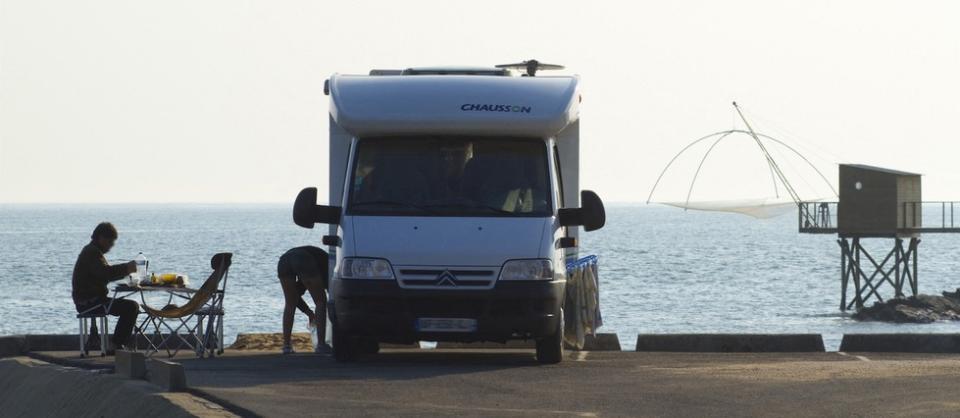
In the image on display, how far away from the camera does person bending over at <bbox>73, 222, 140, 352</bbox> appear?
1641 cm

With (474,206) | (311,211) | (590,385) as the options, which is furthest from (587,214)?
(590,385)

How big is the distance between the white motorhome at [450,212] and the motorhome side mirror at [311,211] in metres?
0.01

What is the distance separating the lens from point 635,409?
11.5m

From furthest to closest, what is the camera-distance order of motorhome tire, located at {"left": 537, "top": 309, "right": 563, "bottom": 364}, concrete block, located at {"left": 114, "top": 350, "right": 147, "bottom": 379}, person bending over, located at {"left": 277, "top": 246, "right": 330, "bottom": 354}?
person bending over, located at {"left": 277, "top": 246, "right": 330, "bottom": 354}
motorhome tire, located at {"left": 537, "top": 309, "right": 563, "bottom": 364}
concrete block, located at {"left": 114, "top": 350, "right": 147, "bottom": 379}

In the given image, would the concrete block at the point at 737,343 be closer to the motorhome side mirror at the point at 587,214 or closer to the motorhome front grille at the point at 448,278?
the motorhome side mirror at the point at 587,214

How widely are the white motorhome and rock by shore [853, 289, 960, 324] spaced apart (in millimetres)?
44176

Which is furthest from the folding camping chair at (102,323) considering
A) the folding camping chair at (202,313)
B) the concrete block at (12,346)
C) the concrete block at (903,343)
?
the concrete block at (903,343)

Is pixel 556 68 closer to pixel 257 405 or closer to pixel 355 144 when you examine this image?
pixel 355 144

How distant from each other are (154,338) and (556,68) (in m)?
4.84

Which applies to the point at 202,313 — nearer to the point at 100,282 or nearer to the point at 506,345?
the point at 100,282

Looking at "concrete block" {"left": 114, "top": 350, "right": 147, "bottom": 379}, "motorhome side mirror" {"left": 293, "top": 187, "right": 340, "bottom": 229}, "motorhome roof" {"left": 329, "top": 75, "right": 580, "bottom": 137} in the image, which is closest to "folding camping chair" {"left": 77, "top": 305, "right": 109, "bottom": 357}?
"motorhome side mirror" {"left": 293, "top": 187, "right": 340, "bottom": 229}

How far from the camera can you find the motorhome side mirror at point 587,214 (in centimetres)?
1536

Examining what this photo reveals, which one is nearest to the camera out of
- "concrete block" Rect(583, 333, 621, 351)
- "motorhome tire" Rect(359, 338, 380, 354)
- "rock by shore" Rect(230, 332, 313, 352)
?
"motorhome tire" Rect(359, 338, 380, 354)

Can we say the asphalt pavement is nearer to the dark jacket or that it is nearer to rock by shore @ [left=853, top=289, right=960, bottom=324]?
the dark jacket
